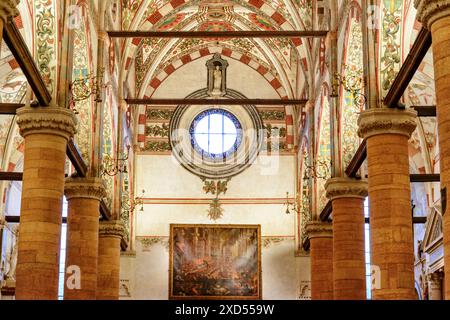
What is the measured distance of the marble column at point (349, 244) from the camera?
77.4ft

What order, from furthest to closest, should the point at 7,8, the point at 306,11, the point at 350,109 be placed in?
the point at 306,11 → the point at 350,109 → the point at 7,8

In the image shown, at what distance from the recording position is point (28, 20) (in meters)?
20.3

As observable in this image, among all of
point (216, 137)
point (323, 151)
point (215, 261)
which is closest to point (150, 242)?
point (215, 261)

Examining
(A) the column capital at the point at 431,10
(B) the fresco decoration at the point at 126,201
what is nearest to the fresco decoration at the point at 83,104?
(B) the fresco decoration at the point at 126,201

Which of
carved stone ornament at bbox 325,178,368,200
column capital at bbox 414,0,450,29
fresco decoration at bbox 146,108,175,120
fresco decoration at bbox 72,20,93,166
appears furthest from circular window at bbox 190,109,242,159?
column capital at bbox 414,0,450,29

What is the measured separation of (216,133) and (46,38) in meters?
20.7

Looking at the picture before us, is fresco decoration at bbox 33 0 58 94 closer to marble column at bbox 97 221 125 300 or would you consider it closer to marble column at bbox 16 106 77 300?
marble column at bbox 16 106 77 300

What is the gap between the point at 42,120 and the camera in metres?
18.8

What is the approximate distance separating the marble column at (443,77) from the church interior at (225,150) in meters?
0.03

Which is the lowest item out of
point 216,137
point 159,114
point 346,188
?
point 346,188

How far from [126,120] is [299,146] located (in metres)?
7.63

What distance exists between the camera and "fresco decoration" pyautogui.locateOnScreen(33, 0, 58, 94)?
64.0ft

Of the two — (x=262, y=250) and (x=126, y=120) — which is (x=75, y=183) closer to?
(x=126, y=120)

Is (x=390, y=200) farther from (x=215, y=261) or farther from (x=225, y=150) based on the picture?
(x=225, y=150)
